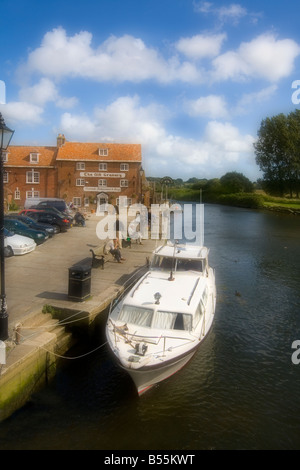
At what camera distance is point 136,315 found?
11.5m

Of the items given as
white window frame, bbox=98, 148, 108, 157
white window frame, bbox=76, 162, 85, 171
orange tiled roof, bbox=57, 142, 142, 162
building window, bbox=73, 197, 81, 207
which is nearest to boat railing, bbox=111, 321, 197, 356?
building window, bbox=73, 197, 81, 207

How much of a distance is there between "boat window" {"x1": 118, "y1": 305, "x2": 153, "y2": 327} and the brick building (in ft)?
137

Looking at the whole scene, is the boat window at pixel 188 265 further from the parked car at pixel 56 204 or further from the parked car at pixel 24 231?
the parked car at pixel 56 204

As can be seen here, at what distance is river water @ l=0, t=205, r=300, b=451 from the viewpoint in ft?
28.2

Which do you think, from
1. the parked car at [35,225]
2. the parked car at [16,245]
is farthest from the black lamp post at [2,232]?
the parked car at [35,225]

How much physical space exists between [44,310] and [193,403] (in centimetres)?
570

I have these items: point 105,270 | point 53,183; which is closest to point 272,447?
point 105,270

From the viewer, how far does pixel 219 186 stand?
378 feet

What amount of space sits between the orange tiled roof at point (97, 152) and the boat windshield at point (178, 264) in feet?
128

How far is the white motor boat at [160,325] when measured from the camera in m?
9.74

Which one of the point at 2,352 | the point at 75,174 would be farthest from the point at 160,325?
the point at 75,174

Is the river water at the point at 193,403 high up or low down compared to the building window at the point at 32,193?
down

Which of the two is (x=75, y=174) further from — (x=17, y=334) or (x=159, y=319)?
(x=17, y=334)
